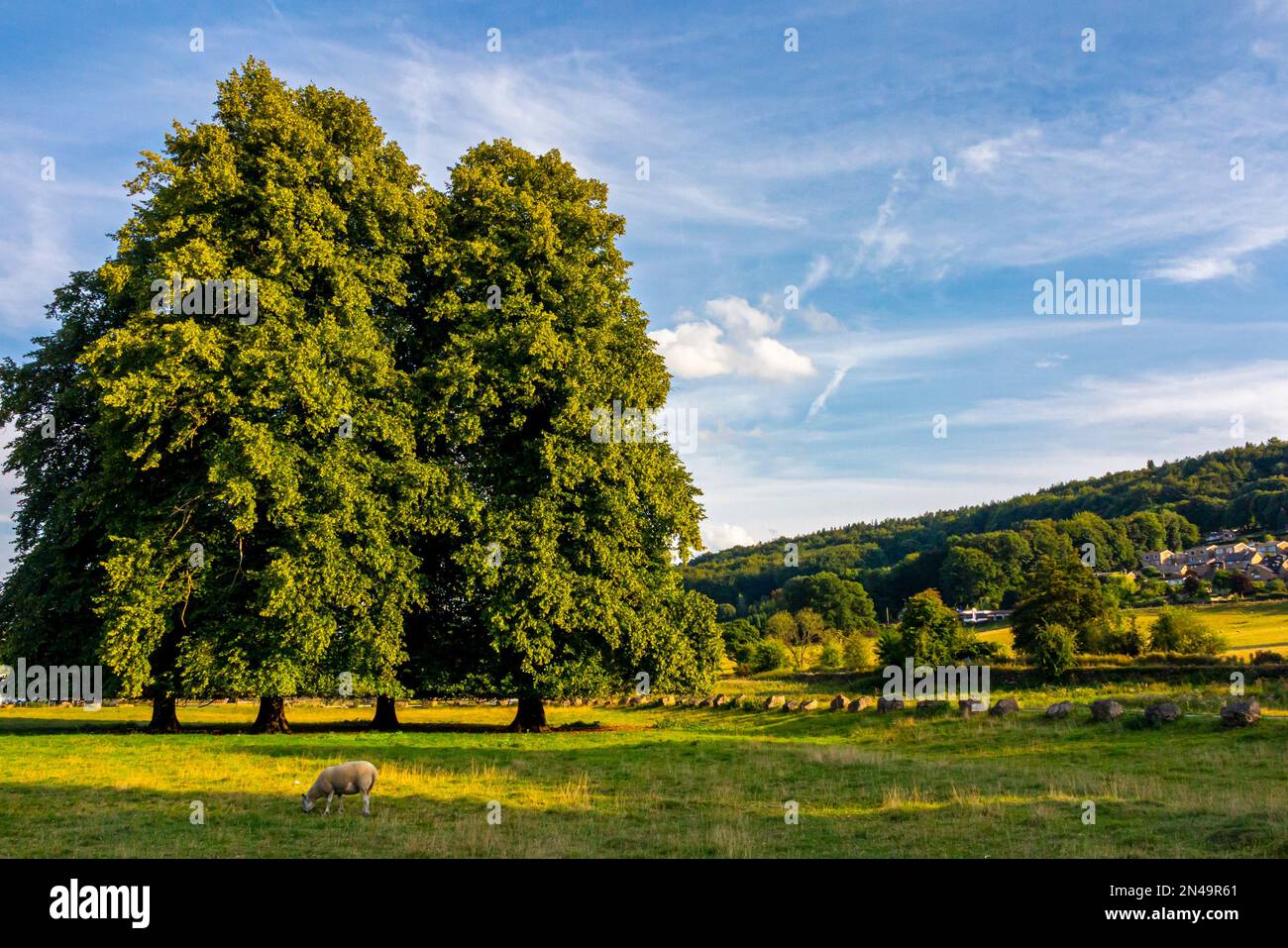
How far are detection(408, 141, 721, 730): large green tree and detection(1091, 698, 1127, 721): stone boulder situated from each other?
12.5 metres

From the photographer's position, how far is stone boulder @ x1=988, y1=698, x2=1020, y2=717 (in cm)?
2746

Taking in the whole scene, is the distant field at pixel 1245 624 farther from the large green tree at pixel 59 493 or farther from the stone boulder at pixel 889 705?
the large green tree at pixel 59 493

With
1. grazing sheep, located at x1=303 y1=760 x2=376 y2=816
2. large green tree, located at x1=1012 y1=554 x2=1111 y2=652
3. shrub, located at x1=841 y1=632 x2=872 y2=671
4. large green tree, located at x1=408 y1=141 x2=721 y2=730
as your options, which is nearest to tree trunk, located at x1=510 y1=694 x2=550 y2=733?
large green tree, located at x1=408 y1=141 x2=721 y2=730

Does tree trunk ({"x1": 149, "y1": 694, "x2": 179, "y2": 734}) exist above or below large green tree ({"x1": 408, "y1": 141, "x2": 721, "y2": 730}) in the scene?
below

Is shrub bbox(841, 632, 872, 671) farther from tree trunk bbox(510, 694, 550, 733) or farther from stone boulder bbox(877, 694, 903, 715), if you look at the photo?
tree trunk bbox(510, 694, 550, 733)

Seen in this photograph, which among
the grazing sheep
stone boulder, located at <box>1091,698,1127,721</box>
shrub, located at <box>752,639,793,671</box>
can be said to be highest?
the grazing sheep

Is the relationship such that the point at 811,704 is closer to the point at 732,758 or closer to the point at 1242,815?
the point at 732,758

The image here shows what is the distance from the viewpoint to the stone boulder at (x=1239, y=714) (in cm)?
2183

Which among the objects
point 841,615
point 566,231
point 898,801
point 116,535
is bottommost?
point 841,615

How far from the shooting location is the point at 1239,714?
21891 millimetres

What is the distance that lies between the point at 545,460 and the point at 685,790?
500 inches

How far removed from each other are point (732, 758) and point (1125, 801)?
1041 cm

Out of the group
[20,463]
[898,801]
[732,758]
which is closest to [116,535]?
[20,463]

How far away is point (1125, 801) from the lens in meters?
14.9
